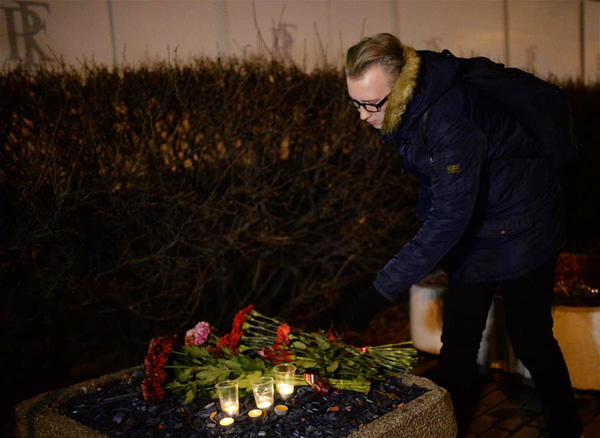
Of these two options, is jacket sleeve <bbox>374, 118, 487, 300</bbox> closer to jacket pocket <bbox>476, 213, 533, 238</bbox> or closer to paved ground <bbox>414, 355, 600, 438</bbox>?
jacket pocket <bbox>476, 213, 533, 238</bbox>

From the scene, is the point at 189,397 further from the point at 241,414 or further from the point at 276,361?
the point at 276,361

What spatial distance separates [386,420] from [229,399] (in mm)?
724

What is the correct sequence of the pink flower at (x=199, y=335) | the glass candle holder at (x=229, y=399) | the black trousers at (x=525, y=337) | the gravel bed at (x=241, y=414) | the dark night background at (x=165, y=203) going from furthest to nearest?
the dark night background at (x=165, y=203) < the pink flower at (x=199, y=335) < the black trousers at (x=525, y=337) < the glass candle holder at (x=229, y=399) < the gravel bed at (x=241, y=414)

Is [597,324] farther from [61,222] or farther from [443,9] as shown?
[443,9]

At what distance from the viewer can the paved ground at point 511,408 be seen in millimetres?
3668

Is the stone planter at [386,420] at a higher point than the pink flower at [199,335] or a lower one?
lower

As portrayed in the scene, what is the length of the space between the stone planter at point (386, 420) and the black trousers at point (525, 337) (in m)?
0.24

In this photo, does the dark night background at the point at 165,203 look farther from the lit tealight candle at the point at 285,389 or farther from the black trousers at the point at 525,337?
the lit tealight candle at the point at 285,389

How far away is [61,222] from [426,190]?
2.36 meters

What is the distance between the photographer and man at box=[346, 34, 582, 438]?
2580 millimetres

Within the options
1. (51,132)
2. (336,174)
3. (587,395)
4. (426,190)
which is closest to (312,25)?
(336,174)

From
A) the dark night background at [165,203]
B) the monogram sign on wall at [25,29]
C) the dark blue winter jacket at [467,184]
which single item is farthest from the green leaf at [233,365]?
the monogram sign on wall at [25,29]

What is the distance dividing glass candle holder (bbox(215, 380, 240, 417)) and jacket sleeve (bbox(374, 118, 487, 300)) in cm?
104

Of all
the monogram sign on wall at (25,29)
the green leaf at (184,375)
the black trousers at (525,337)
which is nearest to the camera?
the black trousers at (525,337)
